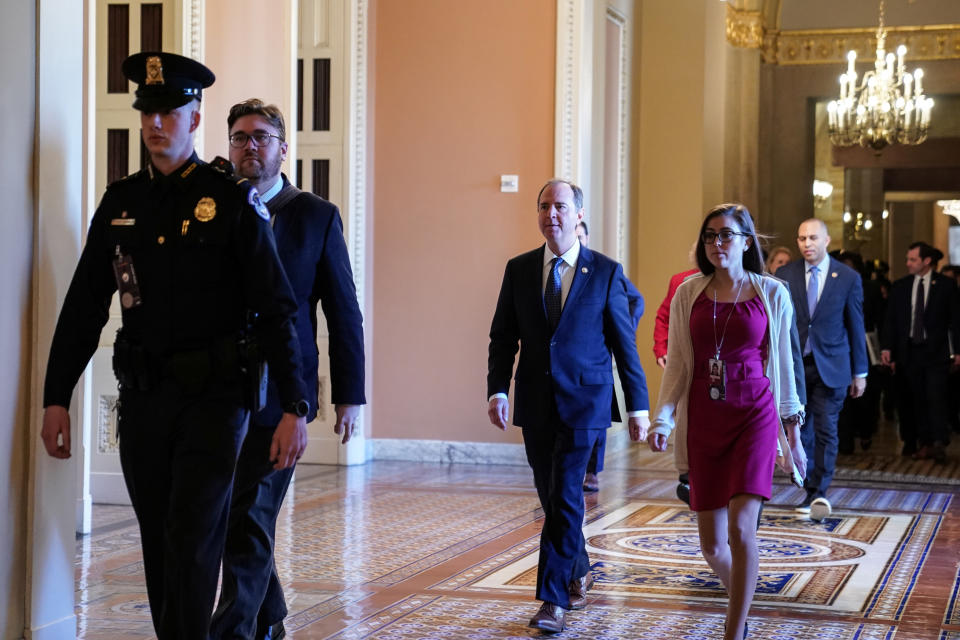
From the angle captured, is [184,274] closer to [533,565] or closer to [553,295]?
[553,295]

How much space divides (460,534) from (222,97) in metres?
3.14

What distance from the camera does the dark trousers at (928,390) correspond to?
11.0 m

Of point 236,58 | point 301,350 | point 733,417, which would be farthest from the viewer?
point 236,58

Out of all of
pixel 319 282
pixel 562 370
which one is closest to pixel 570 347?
pixel 562 370

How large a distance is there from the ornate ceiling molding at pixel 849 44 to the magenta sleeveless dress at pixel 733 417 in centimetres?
1425

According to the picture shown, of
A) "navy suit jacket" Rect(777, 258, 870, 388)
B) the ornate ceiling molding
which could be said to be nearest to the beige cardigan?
"navy suit jacket" Rect(777, 258, 870, 388)

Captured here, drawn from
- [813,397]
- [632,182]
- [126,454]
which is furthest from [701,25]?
[126,454]

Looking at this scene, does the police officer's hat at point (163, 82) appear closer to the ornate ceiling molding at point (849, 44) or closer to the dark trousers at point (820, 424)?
the dark trousers at point (820, 424)

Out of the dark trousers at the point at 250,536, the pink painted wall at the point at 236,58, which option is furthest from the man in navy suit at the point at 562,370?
the pink painted wall at the point at 236,58

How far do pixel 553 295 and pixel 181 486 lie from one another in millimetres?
2202

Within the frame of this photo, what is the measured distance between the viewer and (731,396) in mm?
4336

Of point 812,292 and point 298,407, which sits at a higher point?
point 812,292

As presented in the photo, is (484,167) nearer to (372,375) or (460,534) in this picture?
(372,375)

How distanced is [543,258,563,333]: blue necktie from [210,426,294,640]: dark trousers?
144 cm
